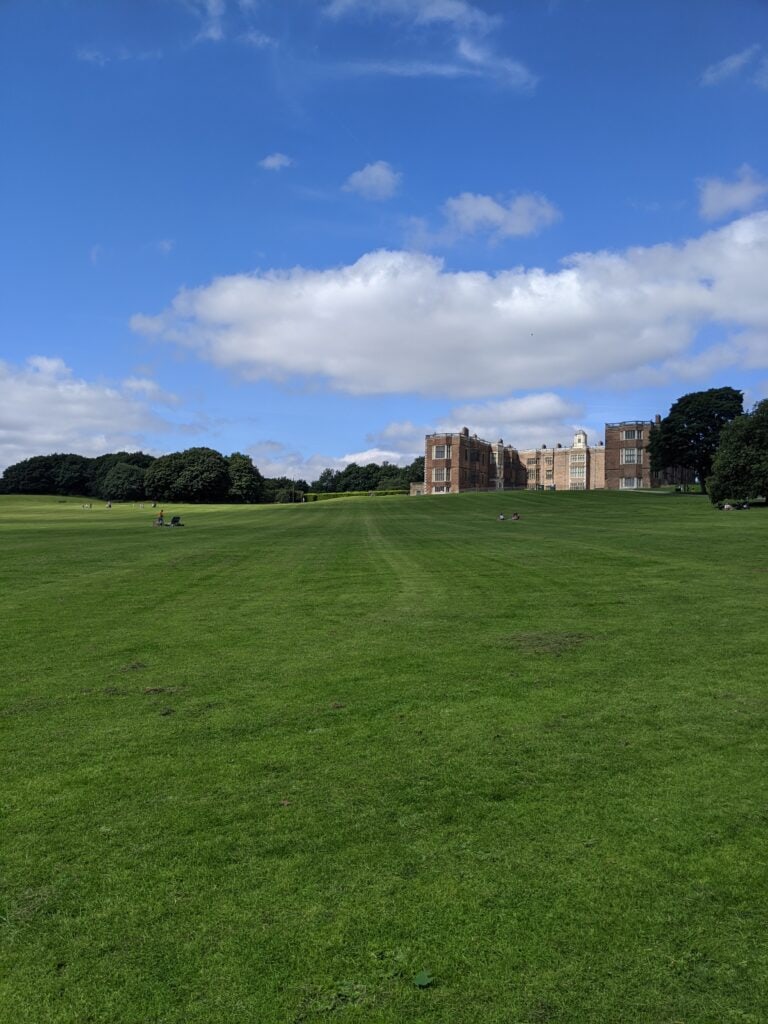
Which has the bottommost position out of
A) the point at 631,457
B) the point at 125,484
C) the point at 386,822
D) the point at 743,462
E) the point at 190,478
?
the point at 386,822

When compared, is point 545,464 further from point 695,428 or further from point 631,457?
point 695,428

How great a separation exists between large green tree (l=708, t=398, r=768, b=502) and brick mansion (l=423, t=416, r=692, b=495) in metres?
41.6

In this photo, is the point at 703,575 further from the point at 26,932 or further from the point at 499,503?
the point at 499,503

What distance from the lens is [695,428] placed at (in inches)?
3642

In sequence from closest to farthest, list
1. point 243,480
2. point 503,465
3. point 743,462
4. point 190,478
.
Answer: point 743,462, point 190,478, point 243,480, point 503,465

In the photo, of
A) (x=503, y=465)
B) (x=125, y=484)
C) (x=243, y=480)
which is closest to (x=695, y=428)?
(x=503, y=465)

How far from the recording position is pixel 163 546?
31.3m

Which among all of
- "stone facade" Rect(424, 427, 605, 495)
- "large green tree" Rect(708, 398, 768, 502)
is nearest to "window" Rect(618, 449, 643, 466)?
"stone facade" Rect(424, 427, 605, 495)

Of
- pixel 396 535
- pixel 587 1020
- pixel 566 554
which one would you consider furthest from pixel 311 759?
pixel 396 535

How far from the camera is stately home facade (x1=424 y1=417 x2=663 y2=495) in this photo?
12575cm

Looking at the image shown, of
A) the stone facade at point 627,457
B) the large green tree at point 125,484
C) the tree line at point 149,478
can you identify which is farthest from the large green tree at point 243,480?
the stone facade at point 627,457

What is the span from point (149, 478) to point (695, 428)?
357ft

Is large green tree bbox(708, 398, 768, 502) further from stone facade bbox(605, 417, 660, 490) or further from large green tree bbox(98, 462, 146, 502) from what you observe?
large green tree bbox(98, 462, 146, 502)

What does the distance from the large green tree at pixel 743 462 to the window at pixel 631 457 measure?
62.8 m
